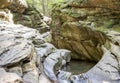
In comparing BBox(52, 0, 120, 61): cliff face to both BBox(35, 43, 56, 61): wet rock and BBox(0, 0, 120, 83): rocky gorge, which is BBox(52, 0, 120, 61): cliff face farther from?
BBox(35, 43, 56, 61): wet rock

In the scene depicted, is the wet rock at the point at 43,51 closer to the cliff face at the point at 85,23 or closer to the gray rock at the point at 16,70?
the cliff face at the point at 85,23

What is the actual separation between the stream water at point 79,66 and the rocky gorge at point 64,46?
1.83 ft

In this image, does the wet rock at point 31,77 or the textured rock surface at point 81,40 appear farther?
the textured rock surface at point 81,40

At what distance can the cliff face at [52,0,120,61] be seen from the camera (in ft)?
74.4

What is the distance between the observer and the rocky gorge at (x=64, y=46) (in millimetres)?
13638

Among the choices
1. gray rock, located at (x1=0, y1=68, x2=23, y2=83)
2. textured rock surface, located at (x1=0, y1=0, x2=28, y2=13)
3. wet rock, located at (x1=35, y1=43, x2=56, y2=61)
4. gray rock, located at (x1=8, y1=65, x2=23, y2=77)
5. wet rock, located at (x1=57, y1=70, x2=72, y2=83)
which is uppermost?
gray rock, located at (x1=0, y1=68, x2=23, y2=83)

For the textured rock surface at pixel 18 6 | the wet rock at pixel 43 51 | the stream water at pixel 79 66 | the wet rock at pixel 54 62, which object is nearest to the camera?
the wet rock at pixel 54 62

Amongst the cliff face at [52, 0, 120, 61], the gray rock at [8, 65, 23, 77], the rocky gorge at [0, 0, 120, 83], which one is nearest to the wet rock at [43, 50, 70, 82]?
the rocky gorge at [0, 0, 120, 83]

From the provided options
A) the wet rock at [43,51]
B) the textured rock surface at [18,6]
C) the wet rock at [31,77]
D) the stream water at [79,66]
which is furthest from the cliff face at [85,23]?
the textured rock surface at [18,6]

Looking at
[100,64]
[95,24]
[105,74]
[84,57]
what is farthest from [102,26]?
[105,74]

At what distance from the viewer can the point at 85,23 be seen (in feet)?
77.2

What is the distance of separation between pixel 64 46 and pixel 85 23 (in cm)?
501

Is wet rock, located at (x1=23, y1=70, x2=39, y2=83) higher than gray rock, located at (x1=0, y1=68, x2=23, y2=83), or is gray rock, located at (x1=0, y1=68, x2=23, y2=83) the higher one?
gray rock, located at (x1=0, y1=68, x2=23, y2=83)

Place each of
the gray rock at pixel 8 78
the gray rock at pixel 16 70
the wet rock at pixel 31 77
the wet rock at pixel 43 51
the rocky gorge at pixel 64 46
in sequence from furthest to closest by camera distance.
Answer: the wet rock at pixel 43 51, the rocky gorge at pixel 64 46, the gray rock at pixel 16 70, the wet rock at pixel 31 77, the gray rock at pixel 8 78
